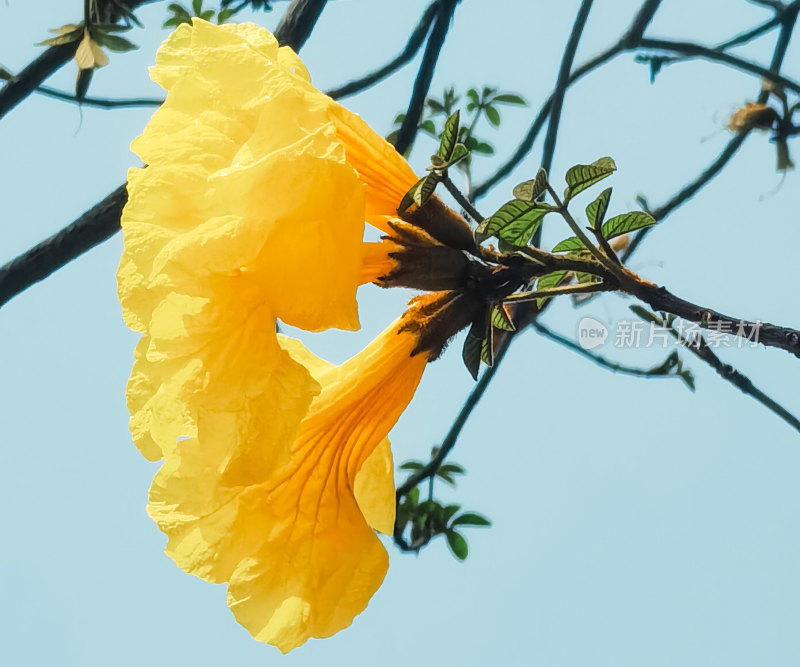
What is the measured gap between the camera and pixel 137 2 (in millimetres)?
1447

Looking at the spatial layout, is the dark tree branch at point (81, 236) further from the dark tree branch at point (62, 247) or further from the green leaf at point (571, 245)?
the green leaf at point (571, 245)

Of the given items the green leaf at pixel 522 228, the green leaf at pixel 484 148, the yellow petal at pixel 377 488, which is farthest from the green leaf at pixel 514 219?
the green leaf at pixel 484 148

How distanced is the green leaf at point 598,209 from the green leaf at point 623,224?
26 millimetres

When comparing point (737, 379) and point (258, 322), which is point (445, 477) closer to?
point (737, 379)

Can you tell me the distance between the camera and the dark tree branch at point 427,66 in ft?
4.63

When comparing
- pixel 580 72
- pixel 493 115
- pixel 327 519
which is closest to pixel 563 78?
pixel 580 72

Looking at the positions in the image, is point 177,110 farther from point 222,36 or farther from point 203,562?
point 203,562

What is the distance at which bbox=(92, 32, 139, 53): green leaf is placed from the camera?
1330 mm

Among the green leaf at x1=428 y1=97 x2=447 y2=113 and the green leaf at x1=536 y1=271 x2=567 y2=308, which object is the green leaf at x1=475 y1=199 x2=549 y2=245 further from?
the green leaf at x1=428 y1=97 x2=447 y2=113

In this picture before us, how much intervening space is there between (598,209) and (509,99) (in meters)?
1.27

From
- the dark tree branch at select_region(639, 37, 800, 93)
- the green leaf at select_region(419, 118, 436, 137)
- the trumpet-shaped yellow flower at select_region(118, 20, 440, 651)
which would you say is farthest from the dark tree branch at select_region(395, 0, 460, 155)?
the trumpet-shaped yellow flower at select_region(118, 20, 440, 651)

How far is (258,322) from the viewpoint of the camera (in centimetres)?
65

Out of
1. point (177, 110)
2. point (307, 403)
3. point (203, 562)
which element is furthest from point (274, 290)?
point (203, 562)

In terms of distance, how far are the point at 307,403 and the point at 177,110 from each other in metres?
0.29
